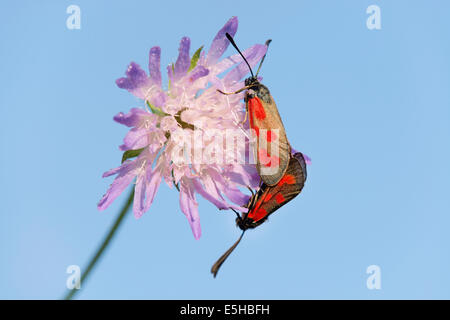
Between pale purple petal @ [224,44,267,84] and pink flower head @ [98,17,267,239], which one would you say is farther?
pale purple petal @ [224,44,267,84]

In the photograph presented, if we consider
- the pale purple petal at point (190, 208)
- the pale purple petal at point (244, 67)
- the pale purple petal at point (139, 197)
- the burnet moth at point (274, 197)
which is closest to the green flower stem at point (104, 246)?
the pale purple petal at point (139, 197)

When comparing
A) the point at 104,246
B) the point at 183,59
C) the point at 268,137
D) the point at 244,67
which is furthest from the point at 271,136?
the point at 104,246

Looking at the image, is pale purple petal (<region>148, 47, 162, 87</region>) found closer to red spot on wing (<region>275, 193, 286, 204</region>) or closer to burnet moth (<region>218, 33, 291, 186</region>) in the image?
burnet moth (<region>218, 33, 291, 186</region>)

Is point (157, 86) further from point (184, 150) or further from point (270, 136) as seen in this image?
point (270, 136)

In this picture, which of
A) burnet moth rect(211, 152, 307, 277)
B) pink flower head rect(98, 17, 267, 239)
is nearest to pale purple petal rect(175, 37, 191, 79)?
pink flower head rect(98, 17, 267, 239)

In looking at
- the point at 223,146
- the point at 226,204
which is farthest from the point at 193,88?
the point at 226,204

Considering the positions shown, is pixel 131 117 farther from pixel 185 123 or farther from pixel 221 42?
pixel 221 42

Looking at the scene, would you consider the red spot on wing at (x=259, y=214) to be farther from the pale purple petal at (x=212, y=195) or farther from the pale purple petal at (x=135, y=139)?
the pale purple petal at (x=135, y=139)
